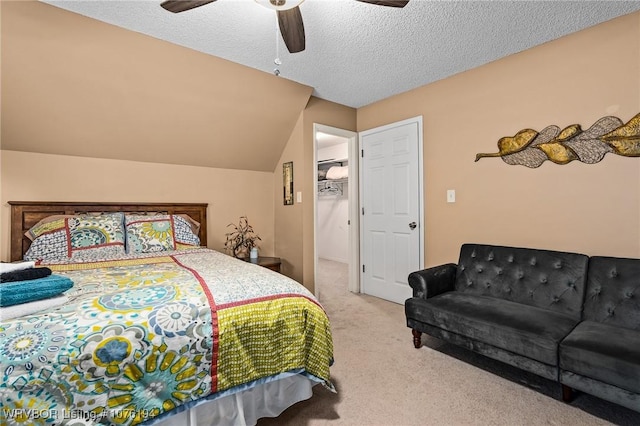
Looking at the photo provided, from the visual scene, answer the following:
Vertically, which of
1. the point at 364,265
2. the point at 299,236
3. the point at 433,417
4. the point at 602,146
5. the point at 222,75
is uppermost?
the point at 222,75

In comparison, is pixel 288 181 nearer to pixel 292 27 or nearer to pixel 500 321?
pixel 292 27

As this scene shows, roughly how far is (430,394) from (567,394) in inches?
29.3

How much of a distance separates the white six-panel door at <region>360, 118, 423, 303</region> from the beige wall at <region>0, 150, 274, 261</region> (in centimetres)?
129

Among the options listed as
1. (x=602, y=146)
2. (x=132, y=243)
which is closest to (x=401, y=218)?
(x=602, y=146)

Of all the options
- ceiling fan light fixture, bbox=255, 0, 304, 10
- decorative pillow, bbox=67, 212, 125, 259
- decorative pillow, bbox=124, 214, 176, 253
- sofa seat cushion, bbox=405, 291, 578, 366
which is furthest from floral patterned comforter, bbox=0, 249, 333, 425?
ceiling fan light fixture, bbox=255, 0, 304, 10

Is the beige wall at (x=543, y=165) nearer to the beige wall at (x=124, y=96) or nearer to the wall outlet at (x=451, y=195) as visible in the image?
the wall outlet at (x=451, y=195)

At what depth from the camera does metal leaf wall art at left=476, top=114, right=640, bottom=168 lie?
2100 millimetres

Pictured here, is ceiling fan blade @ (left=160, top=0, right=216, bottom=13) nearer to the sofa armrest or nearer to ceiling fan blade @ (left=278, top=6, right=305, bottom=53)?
ceiling fan blade @ (left=278, top=6, right=305, bottom=53)

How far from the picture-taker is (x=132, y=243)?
2.64 m

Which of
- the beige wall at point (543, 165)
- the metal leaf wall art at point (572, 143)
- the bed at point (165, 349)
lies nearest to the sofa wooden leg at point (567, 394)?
the beige wall at point (543, 165)

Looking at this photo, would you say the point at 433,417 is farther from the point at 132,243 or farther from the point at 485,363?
the point at 132,243

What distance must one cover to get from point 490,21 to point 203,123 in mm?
2643

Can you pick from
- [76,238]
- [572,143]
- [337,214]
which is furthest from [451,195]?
[337,214]

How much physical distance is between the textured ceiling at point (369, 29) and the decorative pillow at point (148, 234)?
1.55 meters
